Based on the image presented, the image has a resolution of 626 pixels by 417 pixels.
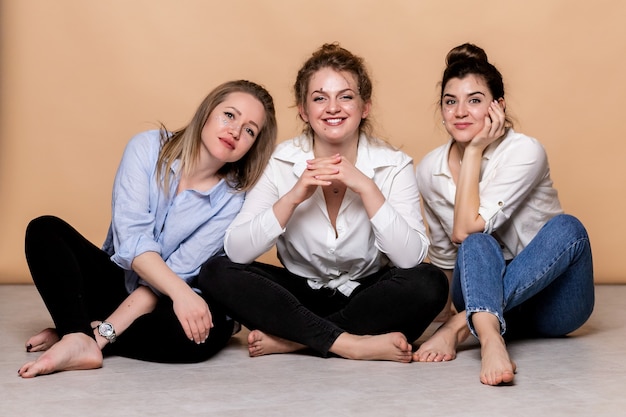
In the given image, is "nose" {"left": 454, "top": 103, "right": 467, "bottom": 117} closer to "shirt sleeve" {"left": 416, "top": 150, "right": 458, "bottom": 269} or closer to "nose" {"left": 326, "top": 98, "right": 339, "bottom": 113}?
"shirt sleeve" {"left": 416, "top": 150, "right": 458, "bottom": 269}

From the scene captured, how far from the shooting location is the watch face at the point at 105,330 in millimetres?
2496

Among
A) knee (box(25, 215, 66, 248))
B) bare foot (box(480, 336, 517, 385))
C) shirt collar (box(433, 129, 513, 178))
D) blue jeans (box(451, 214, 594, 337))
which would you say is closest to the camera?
bare foot (box(480, 336, 517, 385))

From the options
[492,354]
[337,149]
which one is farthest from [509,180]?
[492,354]

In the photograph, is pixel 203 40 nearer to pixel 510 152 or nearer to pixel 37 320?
pixel 37 320

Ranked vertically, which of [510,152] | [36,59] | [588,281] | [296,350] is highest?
[36,59]

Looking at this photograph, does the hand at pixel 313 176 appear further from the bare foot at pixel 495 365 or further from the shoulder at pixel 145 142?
the bare foot at pixel 495 365

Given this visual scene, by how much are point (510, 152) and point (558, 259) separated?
40cm

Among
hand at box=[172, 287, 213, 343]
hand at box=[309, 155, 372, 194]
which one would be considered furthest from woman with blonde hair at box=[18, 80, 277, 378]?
hand at box=[309, 155, 372, 194]

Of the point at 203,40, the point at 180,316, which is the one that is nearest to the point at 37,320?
the point at 180,316

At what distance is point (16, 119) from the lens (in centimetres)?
400

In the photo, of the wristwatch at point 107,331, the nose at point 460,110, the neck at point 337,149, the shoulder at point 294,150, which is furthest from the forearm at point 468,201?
the wristwatch at point 107,331

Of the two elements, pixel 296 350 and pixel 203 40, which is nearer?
pixel 296 350

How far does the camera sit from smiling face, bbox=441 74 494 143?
2719 mm

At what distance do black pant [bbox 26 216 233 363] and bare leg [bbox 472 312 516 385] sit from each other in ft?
2.44
